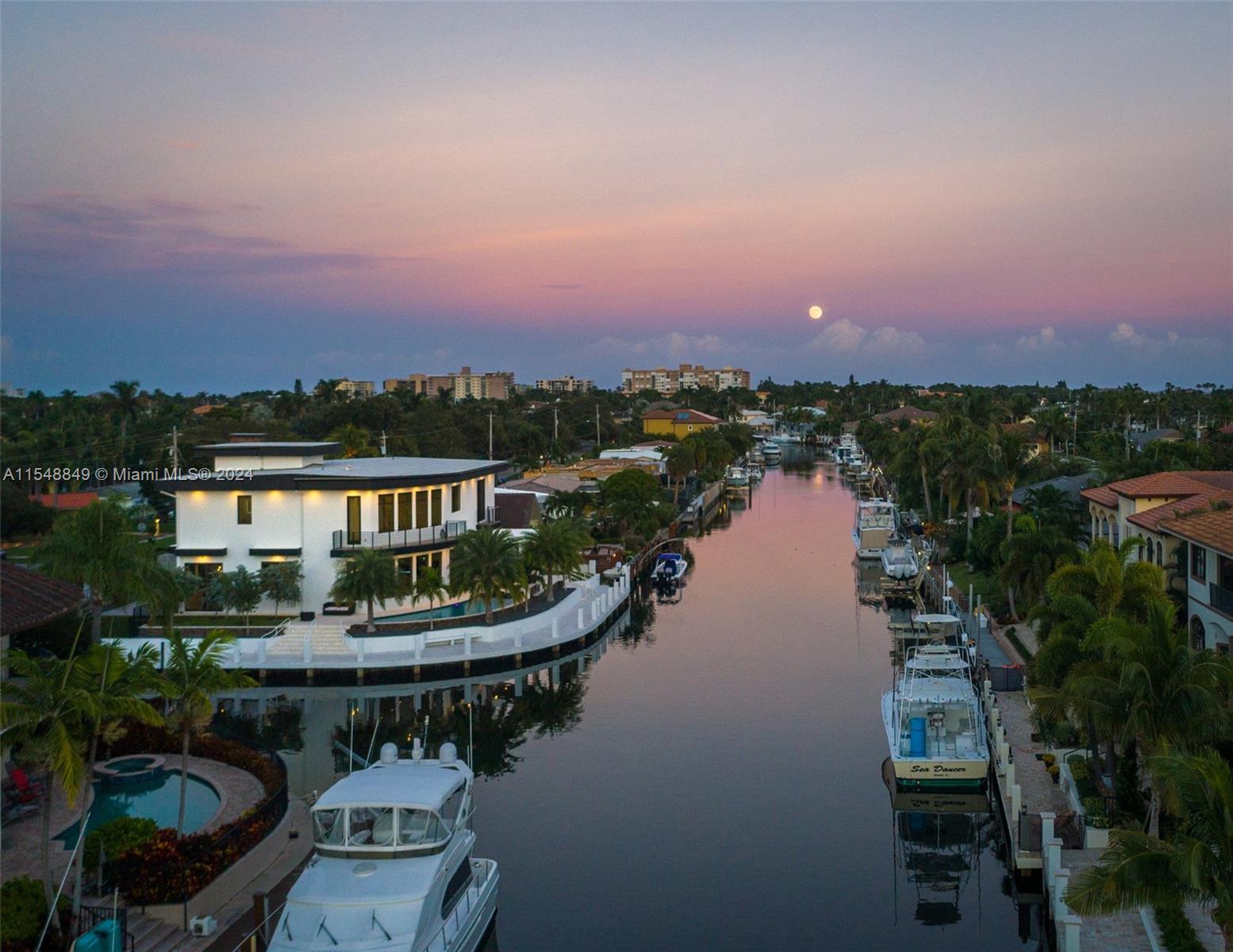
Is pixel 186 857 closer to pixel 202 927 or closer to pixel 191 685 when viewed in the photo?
pixel 202 927

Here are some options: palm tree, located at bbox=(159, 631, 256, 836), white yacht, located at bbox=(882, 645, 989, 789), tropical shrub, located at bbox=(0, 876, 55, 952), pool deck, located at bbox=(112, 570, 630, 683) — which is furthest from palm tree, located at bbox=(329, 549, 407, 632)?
tropical shrub, located at bbox=(0, 876, 55, 952)

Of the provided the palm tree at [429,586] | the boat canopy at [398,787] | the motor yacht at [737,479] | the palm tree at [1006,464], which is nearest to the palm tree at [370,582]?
the palm tree at [429,586]

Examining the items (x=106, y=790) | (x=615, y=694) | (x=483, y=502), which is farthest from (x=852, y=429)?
(x=106, y=790)

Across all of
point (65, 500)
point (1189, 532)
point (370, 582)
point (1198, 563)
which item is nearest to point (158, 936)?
point (370, 582)

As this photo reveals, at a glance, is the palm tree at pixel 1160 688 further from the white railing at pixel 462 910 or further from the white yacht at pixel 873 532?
the white yacht at pixel 873 532

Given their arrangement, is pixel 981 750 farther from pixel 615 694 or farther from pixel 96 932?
pixel 96 932

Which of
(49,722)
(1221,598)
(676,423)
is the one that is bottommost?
(1221,598)
